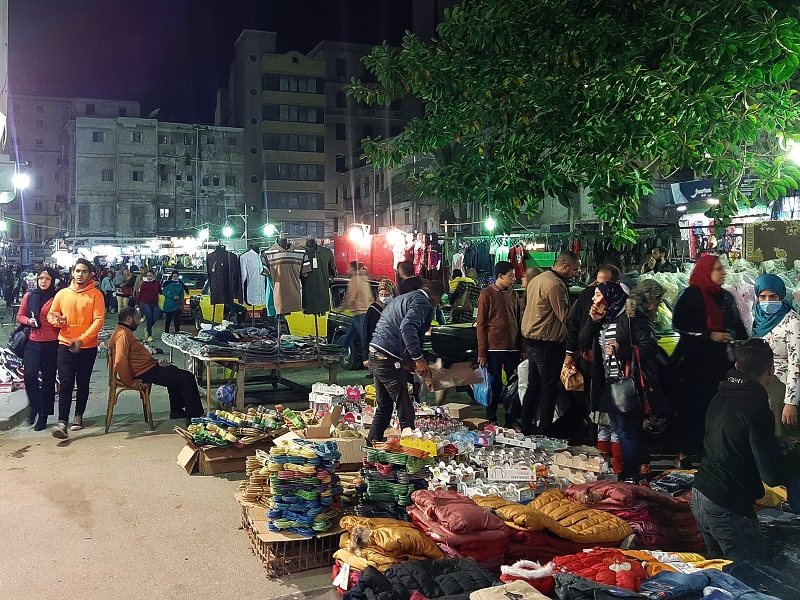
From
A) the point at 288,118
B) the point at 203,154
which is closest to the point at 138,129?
the point at 203,154

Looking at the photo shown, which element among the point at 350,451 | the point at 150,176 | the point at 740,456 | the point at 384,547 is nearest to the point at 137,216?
the point at 150,176

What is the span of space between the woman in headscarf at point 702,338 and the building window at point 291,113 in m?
58.0

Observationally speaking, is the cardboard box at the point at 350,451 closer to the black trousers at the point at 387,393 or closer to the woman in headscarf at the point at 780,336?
the black trousers at the point at 387,393

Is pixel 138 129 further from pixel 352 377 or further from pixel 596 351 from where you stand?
pixel 596 351

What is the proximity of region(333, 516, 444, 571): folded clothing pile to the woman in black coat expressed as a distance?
2.94m

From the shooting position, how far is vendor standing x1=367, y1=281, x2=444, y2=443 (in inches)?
279

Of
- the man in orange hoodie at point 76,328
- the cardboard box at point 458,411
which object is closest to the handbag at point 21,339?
the man in orange hoodie at point 76,328

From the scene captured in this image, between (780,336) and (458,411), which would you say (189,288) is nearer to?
(458,411)

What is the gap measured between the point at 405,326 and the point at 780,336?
3588 millimetres

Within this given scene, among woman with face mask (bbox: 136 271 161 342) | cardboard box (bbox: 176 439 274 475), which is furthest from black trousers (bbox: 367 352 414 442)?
woman with face mask (bbox: 136 271 161 342)

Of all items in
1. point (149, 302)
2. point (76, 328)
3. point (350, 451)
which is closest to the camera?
point (350, 451)

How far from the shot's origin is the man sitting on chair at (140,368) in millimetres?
9211

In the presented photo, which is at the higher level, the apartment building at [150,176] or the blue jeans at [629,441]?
the apartment building at [150,176]

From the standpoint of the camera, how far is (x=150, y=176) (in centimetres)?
6122
